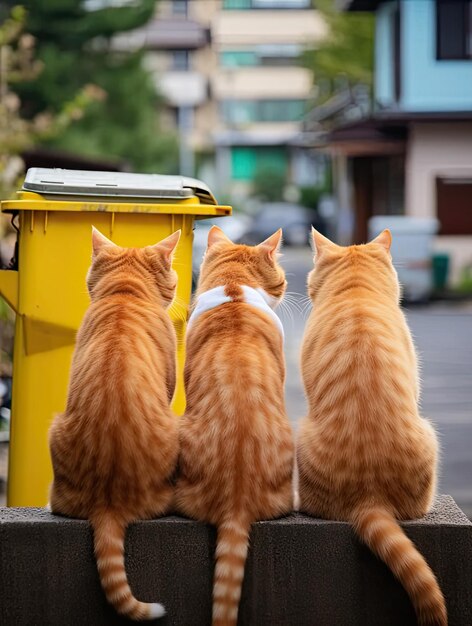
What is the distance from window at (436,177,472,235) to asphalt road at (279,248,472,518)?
385 centimetres

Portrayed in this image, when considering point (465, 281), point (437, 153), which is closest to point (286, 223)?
point (437, 153)

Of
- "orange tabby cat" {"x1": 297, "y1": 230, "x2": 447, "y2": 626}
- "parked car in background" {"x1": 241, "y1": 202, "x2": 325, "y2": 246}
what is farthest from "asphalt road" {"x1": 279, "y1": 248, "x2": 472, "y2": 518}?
"parked car in background" {"x1": 241, "y1": 202, "x2": 325, "y2": 246}

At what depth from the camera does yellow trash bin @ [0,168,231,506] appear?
495 centimetres

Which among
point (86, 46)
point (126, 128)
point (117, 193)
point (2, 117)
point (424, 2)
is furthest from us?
point (126, 128)

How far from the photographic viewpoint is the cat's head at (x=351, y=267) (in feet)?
14.7

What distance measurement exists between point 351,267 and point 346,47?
34.4 meters

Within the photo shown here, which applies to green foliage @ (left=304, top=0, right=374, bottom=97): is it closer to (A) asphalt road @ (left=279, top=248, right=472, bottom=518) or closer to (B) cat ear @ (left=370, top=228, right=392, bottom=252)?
(A) asphalt road @ (left=279, top=248, right=472, bottom=518)

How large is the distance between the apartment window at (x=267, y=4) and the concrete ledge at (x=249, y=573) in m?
67.0

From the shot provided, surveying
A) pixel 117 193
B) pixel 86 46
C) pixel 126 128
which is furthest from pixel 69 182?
pixel 126 128

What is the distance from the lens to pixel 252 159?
6831 centimetres

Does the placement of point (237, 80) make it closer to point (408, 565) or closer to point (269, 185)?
point (269, 185)

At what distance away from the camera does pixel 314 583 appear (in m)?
4.04

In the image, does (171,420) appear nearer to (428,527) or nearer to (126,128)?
(428,527)

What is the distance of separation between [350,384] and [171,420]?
649 millimetres
